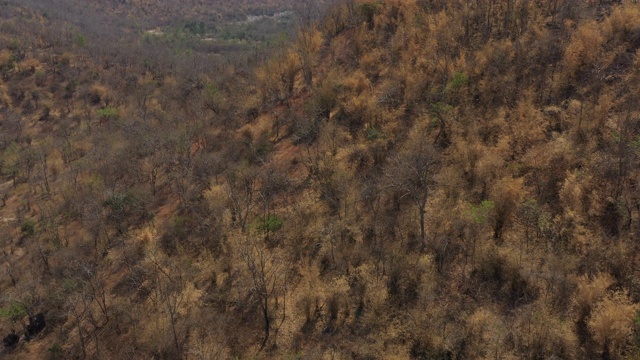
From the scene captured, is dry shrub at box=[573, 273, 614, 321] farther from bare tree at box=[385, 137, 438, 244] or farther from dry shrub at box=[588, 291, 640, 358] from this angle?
bare tree at box=[385, 137, 438, 244]

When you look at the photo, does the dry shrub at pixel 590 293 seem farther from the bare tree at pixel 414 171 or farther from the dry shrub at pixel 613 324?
the bare tree at pixel 414 171

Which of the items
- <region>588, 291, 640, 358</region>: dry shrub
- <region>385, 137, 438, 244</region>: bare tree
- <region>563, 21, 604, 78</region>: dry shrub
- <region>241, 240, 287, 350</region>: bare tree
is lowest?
<region>241, 240, 287, 350</region>: bare tree

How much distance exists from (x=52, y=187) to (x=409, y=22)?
162 ft

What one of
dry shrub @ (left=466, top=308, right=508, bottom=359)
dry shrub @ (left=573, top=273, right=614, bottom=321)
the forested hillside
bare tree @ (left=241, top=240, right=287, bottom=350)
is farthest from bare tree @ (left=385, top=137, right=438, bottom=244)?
bare tree @ (left=241, top=240, right=287, bottom=350)

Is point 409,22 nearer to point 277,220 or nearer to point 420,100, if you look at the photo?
point 420,100

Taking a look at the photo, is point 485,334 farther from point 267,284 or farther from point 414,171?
point 267,284

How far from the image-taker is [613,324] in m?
20.8

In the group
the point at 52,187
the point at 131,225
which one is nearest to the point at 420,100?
the point at 131,225

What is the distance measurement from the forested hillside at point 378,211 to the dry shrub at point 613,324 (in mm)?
90

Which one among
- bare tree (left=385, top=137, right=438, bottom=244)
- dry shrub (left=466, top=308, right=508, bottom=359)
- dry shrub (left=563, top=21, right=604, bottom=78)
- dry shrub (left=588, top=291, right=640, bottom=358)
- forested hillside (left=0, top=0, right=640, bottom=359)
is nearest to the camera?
dry shrub (left=588, top=291, right=640, bottom=358)

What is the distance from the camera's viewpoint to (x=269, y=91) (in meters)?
55.2

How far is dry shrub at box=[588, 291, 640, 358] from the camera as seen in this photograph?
20.6 meters

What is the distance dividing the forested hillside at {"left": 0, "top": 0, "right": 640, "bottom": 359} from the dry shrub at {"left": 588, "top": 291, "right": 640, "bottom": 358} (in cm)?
9

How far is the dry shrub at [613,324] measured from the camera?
67.7ft
